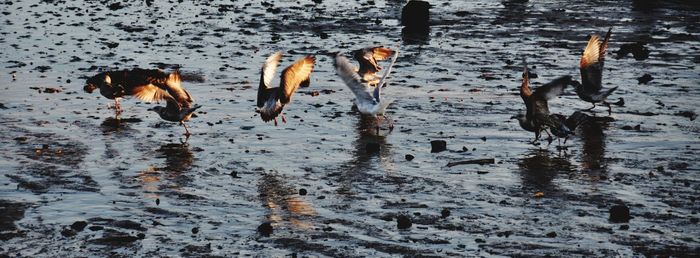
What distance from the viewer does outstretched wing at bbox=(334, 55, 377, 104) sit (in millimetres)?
17422

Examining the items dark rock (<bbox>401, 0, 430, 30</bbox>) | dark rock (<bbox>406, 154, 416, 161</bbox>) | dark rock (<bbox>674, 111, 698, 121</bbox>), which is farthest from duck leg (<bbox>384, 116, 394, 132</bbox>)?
dark rock (<bbox>401, 0, 430, 30</bbox>)

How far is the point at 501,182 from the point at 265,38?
51.1ft

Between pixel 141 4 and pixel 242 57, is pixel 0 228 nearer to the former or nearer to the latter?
pixel 242 57

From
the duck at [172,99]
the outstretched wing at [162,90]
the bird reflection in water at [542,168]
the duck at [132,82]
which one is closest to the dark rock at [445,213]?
the bird reflection in water at [542,168]

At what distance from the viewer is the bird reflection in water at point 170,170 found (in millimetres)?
14312

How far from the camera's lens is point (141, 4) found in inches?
1505

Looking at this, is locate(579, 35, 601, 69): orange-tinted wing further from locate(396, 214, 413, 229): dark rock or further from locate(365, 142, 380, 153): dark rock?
locate(396, 214, 413, 229): dark rock

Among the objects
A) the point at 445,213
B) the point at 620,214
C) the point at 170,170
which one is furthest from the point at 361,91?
the point at 620,214

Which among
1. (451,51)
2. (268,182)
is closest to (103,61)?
(451,51)

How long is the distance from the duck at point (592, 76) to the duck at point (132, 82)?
22.6ft

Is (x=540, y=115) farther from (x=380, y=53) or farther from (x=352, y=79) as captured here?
(x=380, y=53)

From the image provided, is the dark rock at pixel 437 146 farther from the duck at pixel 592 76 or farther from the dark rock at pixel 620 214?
the dark rock at pixel 620 214

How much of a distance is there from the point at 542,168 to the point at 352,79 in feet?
12.6

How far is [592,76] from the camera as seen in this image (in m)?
18.9
